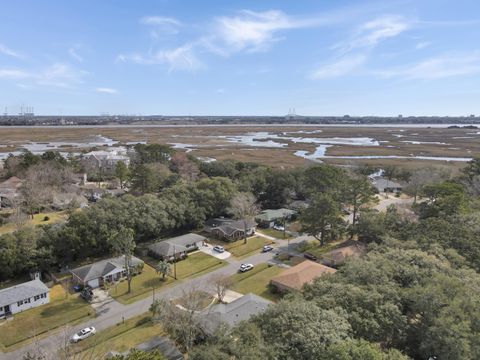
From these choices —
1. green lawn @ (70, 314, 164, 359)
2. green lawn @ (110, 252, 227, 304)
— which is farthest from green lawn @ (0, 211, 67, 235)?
green lawn @ (70, 314, 164, 359)

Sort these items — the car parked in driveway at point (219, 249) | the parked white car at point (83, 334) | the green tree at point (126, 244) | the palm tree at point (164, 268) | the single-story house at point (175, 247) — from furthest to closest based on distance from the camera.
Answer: the car parked in driveway at point (219, 249) → the single-story house at point (175, 247) → the palm tree at point (164, 268) → the green tree at point (126, 244) → the parked white car at point (83, 334)

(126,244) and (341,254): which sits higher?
(126,244)

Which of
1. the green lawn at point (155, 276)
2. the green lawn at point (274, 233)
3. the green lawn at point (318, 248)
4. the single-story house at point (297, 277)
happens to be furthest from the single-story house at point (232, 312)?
the green lawn at point (274, 233)

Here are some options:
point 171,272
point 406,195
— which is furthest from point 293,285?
point 406,195

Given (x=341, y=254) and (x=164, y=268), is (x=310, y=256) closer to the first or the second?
(x=341, y=254)

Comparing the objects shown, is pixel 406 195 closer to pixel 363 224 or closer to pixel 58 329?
pixel 363 224

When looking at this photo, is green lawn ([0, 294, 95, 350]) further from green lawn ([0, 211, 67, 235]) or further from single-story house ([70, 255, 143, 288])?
green lawn ([0, 211, 67, 235])

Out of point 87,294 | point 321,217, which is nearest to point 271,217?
point 321,217

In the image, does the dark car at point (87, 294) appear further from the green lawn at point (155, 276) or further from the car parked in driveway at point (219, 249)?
the car parked in driveway at point (219, 249)
